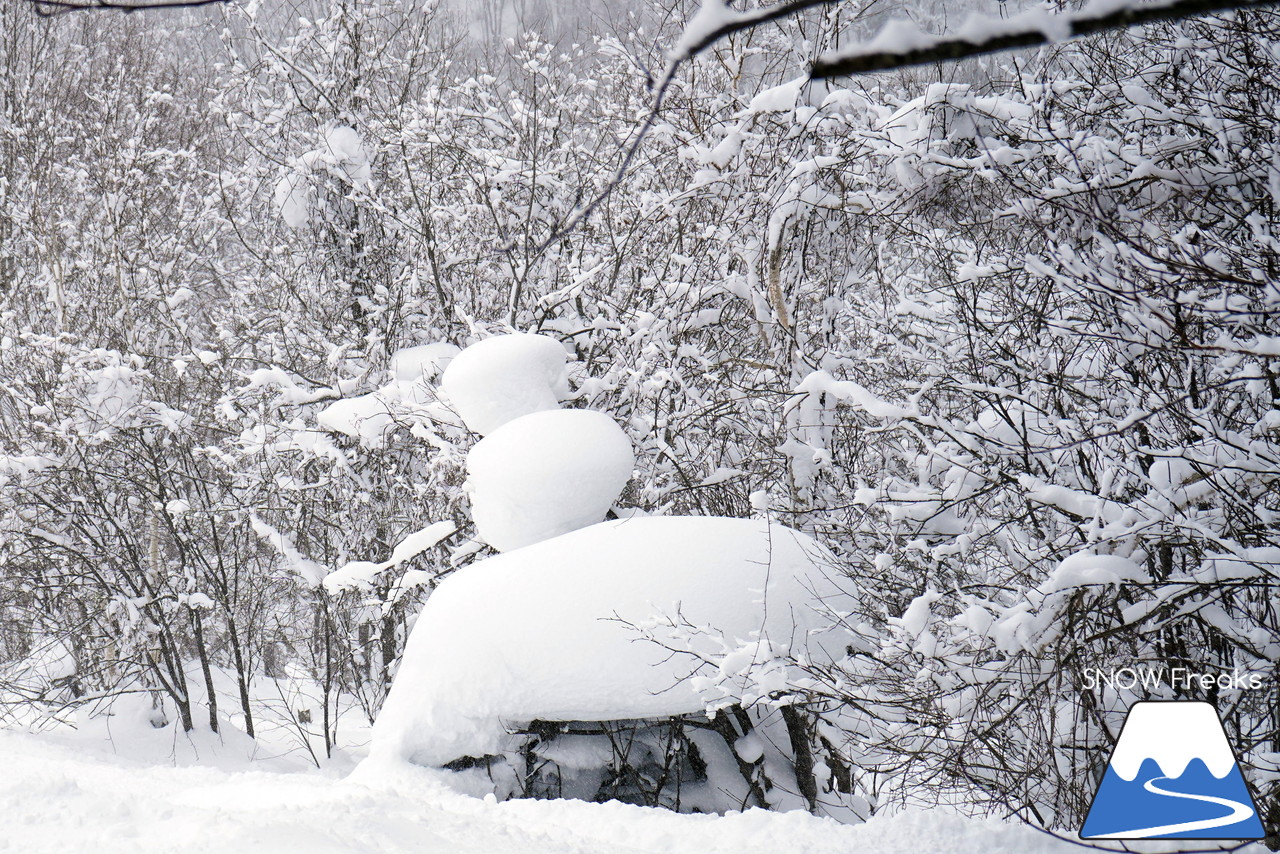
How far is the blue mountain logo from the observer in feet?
8.66

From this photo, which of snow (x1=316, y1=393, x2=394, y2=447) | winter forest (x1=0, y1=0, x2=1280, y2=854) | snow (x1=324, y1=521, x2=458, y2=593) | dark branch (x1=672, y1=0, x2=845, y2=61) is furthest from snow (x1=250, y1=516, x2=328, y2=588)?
dark branch (x1=672, y1=0, x2=845, y2=61)

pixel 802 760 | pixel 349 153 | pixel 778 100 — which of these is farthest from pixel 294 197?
pixel 802 760

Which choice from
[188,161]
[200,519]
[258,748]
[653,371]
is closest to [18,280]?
[188,161]

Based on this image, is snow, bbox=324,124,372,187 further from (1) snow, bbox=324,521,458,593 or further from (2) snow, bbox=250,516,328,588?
(1) snow, bbox=324,521,458,593

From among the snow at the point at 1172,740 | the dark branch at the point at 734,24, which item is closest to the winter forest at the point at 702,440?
the dark branch at the point at 734,24

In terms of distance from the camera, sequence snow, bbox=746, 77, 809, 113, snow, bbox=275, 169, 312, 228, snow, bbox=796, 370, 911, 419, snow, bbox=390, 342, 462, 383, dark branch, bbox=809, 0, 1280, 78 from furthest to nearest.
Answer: snow, bbox=275, 169, 312, 228, snow, bbox=390, 342, 462, 383, snow, bbox=746, 77, 809, 113, snow, bbox=796, 370, 911, 419, dark branch, bbox=809, 0, 1280, 78

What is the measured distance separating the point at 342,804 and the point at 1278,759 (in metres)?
3.09

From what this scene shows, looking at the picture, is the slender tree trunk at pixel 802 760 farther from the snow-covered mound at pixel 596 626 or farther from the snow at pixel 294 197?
the snow at pixel 294 197

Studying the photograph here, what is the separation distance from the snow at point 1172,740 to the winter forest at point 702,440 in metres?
0.14

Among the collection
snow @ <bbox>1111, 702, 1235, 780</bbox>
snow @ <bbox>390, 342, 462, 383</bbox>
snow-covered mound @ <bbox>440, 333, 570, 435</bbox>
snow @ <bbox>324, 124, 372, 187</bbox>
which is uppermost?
A: snow @ <bbox>324, 124, 372, 187</bbox>

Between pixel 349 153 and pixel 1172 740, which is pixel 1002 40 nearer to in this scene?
pixel 1172 740

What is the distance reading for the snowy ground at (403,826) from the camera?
3104mm

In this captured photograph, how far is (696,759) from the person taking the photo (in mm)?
5148

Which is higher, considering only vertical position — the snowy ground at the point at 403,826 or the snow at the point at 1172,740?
the snow at the point at 1172,740
